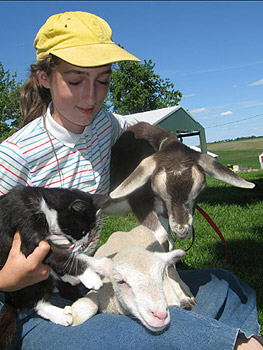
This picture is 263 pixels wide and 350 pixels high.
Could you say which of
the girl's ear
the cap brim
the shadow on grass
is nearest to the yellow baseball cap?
the cap brim

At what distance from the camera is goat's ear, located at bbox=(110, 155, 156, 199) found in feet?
7.83

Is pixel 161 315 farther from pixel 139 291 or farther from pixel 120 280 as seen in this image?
pixel 120 280

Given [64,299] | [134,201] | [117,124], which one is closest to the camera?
[64,299]

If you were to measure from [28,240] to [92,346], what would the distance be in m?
0.71

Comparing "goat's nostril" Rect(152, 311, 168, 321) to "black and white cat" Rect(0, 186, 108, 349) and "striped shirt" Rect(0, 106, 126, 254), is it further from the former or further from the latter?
"striped shirt" Rect(0, 106, 126, 254)

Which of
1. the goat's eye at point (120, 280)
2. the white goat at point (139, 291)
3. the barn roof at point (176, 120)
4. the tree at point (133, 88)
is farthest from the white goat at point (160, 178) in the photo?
the tree at point (133, 88)

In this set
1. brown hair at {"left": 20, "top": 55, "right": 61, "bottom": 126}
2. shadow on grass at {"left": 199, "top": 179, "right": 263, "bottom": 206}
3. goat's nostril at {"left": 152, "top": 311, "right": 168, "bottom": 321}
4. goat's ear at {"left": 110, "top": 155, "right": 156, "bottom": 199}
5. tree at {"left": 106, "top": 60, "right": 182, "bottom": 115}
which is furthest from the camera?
tree at {"left": 106, "top": 60, "right": 182, "bottom": 115}

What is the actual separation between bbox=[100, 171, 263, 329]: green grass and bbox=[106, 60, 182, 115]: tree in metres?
26.9

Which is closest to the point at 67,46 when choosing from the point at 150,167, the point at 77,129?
the point at 77,129

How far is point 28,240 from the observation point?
6.91 ft

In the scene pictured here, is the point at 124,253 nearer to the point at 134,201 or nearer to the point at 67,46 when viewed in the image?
the point at 134,201

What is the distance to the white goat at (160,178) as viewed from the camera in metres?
2.26

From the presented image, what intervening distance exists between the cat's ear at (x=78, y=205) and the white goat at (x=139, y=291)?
15.9 inches

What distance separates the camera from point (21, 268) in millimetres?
2037
